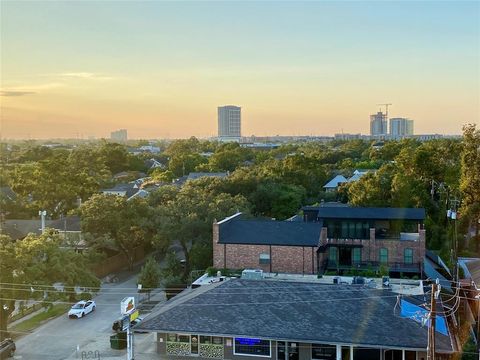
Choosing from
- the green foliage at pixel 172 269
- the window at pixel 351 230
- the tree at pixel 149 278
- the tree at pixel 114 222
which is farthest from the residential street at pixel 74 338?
the window at pixel 351 230

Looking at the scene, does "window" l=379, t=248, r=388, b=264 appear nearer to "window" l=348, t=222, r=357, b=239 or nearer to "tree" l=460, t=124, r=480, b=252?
"window" l=348, t=222, r=357, b=239

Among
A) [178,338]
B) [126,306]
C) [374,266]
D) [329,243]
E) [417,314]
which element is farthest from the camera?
[329,243]

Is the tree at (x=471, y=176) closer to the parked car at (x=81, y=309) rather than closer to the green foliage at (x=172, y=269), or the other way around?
the green foliage at (x=172, y=269)

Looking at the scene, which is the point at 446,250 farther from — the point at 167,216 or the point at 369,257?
the point at 167,216

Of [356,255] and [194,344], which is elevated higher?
[356,255]

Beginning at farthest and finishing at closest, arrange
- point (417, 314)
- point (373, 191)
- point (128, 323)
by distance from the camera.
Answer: point (373, 191)
point (128, 323)
point (417, 314)

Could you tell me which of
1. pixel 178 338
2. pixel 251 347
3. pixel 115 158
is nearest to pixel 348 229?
pixel 251 347

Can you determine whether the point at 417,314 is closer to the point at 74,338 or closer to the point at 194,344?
the point at 194,344

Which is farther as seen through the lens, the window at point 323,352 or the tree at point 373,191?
the tree at point 373,191
